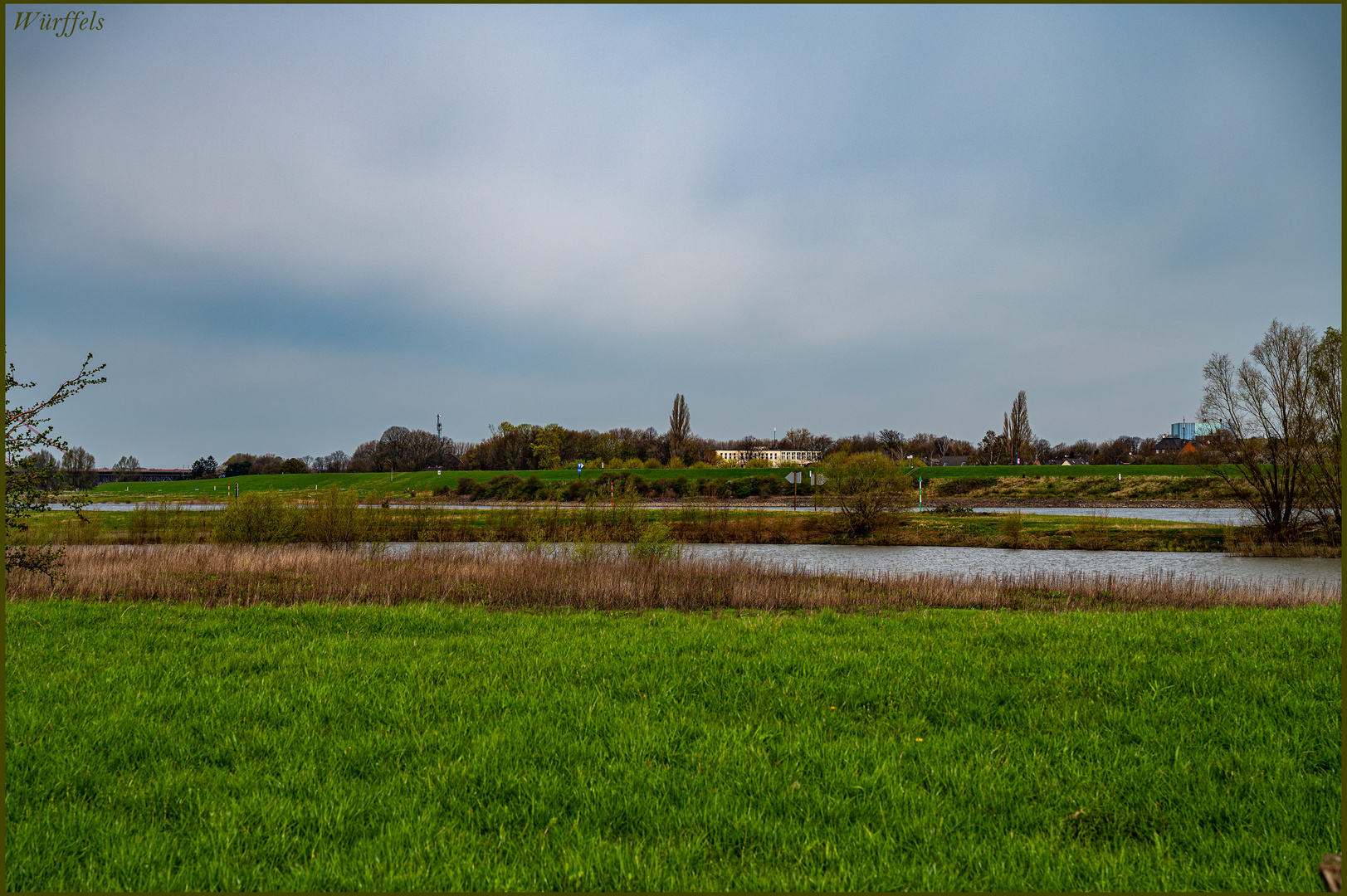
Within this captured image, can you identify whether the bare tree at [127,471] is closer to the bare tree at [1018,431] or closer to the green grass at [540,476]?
the green grass at [540,476]

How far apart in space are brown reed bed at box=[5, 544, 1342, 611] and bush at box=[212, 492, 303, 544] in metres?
8.01

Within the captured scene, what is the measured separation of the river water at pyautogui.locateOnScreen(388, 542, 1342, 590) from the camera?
21.8 meters

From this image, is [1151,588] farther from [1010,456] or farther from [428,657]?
[1010,456]

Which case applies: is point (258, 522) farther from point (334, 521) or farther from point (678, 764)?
point (678, 764)

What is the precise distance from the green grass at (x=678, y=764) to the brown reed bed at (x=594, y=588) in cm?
493

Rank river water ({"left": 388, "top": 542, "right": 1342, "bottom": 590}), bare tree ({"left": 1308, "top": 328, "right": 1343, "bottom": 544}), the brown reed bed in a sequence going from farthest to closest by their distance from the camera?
1. bare tree ({"left": 1308, "top": 328, "right": 1343, "bottom": 544})
2. river water ({"left": 388, "top": 542, "right": 1342, "bottom": 590})
3. the brown reed bed

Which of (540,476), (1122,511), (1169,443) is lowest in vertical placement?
(1122,511)

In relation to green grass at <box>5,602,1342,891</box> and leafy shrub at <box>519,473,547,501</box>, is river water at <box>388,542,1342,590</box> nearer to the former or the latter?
green grass at <box>5,602,1342,891</box>

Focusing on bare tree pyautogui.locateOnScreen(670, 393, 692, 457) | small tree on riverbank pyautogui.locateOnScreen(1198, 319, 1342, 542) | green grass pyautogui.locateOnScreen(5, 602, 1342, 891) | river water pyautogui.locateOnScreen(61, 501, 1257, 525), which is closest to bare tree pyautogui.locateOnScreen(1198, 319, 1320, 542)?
small tree on riverbank pyautogui.locateOnScreen(1198, 319, 1342, 542)

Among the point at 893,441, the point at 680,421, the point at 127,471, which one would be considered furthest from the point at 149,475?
the point at 893,441

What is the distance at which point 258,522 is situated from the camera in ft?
84.5

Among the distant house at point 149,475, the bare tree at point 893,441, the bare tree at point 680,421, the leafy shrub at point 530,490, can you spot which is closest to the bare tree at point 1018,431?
the bare tree at point 893,441

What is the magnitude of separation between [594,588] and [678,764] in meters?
8.91

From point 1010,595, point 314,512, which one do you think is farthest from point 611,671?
point 314,512
